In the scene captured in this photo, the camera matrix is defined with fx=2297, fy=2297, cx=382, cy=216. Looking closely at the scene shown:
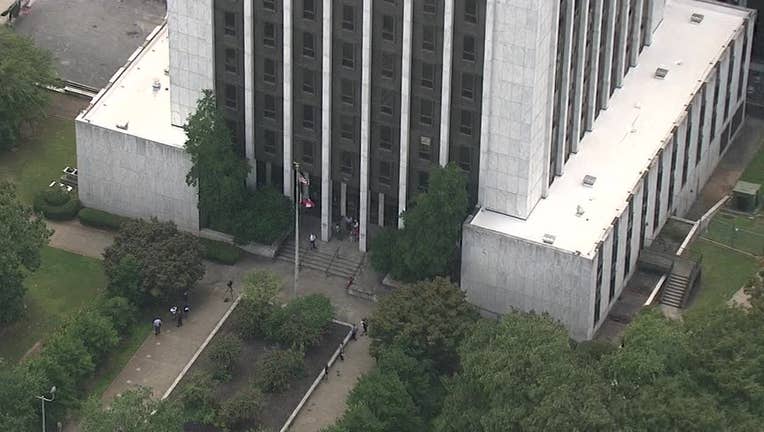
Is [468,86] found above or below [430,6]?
below

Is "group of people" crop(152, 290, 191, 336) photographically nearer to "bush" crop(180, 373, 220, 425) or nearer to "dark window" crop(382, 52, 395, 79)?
"bush" crop(180, 373, 220, 425)

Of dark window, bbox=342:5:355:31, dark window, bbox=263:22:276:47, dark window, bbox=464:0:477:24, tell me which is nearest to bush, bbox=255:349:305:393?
Result: dark window, bbox=263:22:276:47

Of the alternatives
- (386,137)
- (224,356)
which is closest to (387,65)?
(386,137)

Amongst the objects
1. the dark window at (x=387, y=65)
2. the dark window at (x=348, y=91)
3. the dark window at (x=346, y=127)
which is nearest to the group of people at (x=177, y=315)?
the dark window at (x=346, y=127)

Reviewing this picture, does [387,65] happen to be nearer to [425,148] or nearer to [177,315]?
[425,148]

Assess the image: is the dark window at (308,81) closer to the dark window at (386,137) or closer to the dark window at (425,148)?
the dark window at (386,137)

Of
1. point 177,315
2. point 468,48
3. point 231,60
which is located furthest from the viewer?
point 231,60
